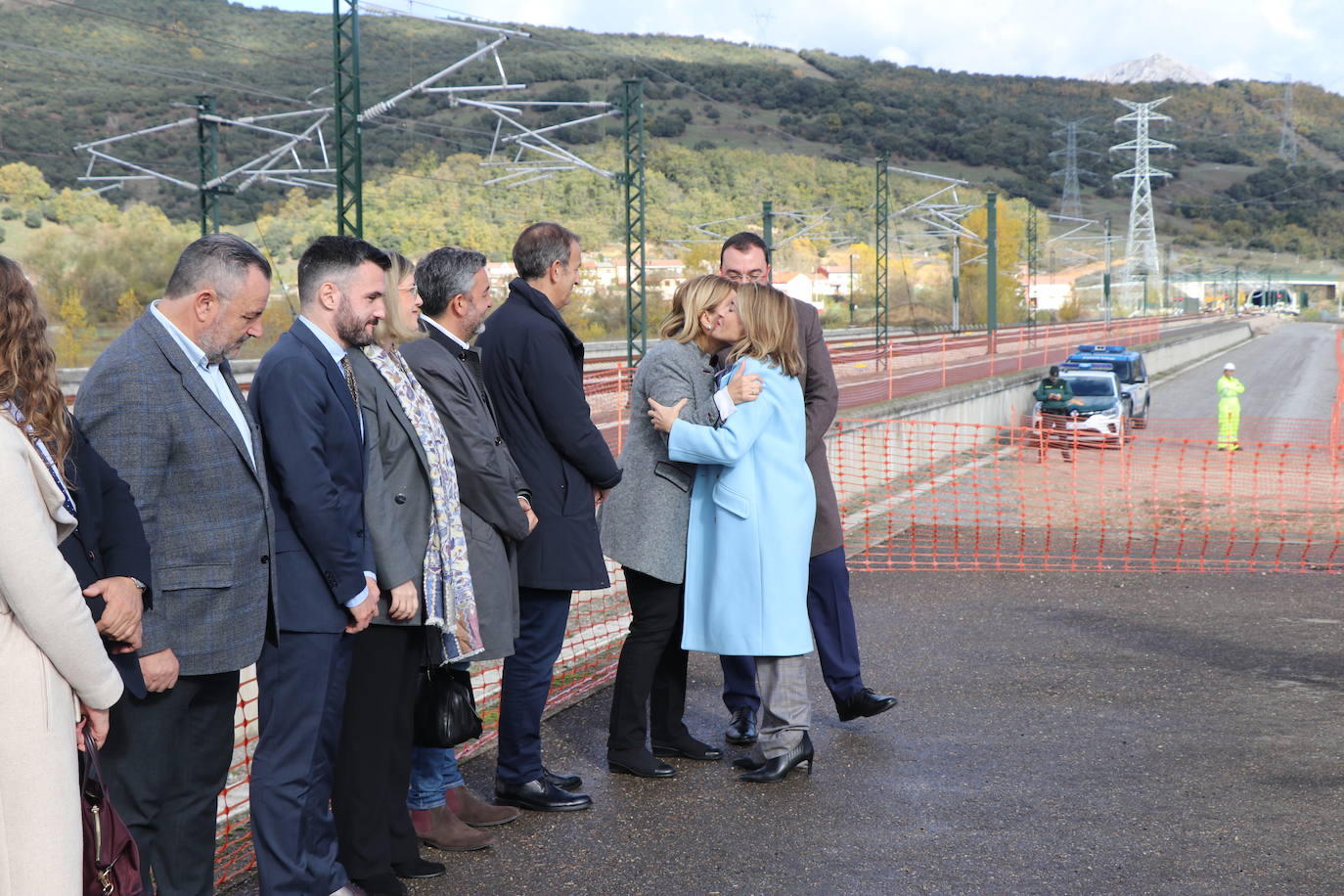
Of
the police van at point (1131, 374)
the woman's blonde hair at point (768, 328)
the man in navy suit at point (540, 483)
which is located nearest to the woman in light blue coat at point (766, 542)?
the woman's blonde hair at point (768, 328)

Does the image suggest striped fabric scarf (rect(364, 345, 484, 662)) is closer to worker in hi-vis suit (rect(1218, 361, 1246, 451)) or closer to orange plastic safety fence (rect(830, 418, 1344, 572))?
orange plastic safety fence (rect(830, 418, 1344, 572))

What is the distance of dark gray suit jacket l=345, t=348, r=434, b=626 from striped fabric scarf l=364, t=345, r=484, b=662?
2 centimetres

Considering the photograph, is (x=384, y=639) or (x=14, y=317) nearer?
(x=14, y=317)

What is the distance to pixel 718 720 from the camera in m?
6.26

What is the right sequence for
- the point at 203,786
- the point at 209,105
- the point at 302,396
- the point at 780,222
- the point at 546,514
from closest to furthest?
the point at 203,786, the point at 302,396, the point at 546,514, the point at 209,105, the point at 780,222

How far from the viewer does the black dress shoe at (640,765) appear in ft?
17.6

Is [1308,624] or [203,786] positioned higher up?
[203,786]

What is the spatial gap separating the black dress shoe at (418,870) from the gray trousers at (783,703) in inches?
56.4

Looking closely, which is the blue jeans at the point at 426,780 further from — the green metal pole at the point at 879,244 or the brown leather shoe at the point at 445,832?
the green metal pole at the point at 879,244

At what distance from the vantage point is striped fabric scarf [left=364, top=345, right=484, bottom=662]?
13.7ft

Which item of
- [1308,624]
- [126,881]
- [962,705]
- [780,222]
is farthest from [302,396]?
[780,222]

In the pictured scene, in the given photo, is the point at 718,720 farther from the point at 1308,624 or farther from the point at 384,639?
the point at 1308,624

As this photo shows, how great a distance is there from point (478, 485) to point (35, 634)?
6.20ft

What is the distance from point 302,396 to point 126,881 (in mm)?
1340
